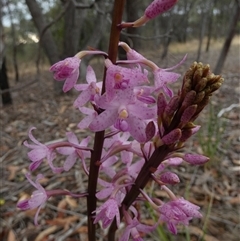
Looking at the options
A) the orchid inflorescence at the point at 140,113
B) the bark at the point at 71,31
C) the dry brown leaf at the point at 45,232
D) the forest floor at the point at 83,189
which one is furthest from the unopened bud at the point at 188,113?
the bark at the point at 71,31

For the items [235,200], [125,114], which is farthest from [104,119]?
[235,200]

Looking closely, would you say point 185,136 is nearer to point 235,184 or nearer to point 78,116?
point 235,184

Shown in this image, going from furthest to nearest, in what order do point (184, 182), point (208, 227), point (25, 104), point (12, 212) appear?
point (25, 104), point (184, 182), point (12, 212), point (208, 227)

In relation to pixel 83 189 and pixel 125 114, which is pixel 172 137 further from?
pixel 83 189

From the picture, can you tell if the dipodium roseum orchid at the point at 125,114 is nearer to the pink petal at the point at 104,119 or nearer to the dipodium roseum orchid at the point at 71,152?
the pink petal at the point at 104,119

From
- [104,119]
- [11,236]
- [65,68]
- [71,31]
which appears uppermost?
[65,68]

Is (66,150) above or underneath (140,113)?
underneath

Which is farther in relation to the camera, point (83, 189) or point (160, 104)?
point (83, 189)

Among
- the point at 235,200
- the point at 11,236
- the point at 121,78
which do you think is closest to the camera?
the point at 121,78

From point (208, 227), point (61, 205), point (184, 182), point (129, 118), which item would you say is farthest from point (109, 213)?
point (184, 182)
